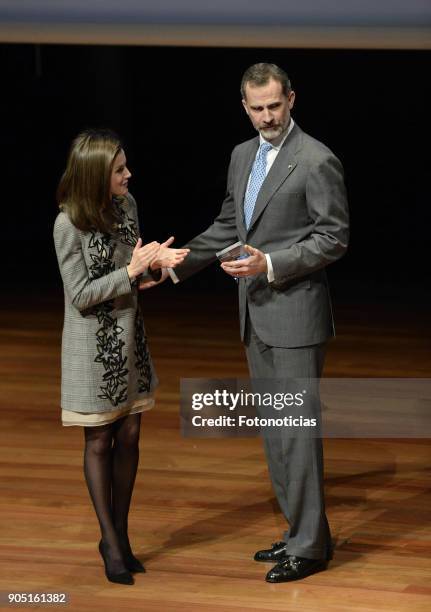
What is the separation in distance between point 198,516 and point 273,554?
18.7 inches

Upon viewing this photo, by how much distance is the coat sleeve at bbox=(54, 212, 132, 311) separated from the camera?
342 centimetres

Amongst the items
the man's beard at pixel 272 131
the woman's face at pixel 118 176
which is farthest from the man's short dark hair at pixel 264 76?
the woman's face at pixel 118 176

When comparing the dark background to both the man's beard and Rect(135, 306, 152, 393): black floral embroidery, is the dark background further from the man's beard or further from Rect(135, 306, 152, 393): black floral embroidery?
the man's beard

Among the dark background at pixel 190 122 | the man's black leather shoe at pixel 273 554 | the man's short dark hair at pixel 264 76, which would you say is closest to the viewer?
the man's short dark hair at pixel 264 76

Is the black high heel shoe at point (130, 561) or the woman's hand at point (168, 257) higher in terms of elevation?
the woman's hand at point (168, 257)

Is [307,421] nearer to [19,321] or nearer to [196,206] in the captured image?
[19,321]

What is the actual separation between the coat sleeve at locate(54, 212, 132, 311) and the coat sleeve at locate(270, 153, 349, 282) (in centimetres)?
46

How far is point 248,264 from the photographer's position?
3.38m

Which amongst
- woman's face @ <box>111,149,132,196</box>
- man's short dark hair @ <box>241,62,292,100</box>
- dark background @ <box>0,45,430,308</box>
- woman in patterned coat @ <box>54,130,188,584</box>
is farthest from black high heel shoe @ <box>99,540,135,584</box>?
dark background @ <box>0,45,430,308</box>

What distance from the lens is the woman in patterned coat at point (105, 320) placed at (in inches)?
135

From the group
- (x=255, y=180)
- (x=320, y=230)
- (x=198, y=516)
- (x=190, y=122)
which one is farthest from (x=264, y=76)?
(x=190, y=122)

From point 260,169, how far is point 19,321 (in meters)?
4.56

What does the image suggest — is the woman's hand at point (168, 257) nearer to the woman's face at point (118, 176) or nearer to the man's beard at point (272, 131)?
the woman's face at point (118, 176)

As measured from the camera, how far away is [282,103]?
3402mm
